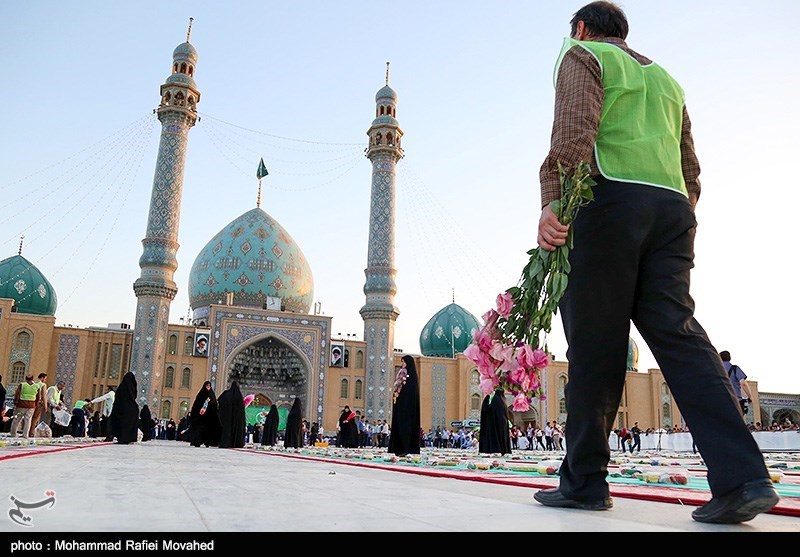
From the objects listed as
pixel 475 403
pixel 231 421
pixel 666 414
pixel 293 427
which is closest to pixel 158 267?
pixel 293 427

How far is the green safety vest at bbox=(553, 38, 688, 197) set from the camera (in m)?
1.75

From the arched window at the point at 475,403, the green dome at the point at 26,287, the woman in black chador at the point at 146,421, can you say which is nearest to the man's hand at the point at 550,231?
the woman in black chador at the point at 146,421

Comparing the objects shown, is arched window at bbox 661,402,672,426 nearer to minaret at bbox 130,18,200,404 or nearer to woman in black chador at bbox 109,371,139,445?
minaret at bbox 130,18,200,404

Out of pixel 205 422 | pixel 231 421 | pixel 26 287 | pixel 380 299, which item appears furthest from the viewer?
pixel 26 287

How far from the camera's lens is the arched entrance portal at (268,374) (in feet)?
75.9

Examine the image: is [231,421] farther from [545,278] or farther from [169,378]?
[545,278]

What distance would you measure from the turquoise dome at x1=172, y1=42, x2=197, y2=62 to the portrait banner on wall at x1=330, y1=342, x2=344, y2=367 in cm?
1017

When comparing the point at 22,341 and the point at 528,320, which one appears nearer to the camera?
the point at 528,320

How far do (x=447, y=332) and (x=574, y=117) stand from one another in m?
25.9

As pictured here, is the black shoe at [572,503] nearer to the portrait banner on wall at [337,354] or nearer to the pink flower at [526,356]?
the pink flower at [526,356]

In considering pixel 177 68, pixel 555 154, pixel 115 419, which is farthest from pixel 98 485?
pixel 177 68

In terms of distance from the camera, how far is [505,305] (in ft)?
5.87
